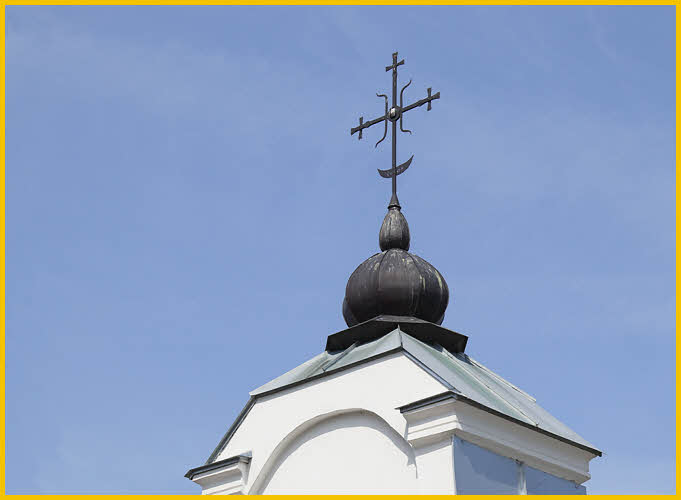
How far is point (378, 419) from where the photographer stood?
47.9 feet

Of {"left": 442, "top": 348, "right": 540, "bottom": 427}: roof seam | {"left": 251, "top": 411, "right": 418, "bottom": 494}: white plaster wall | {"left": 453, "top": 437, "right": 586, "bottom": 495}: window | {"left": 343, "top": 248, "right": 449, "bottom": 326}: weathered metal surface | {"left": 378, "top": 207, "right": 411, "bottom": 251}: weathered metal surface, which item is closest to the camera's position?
{"left": 453, "top": 437, "right": 586, "bottom": 495}: window

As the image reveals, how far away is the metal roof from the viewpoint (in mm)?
14609

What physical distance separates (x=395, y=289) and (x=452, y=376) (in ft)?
5.84

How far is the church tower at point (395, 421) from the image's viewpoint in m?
13.9

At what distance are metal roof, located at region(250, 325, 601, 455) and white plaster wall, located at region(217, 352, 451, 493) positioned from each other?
0.11 metres

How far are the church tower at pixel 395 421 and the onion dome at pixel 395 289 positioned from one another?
2 centimetres

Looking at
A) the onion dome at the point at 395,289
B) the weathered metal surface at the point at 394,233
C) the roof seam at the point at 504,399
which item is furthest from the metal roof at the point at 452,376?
the weathered metal surface at the point at 394,233

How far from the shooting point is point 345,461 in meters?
14.6

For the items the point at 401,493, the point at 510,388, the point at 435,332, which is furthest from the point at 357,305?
the point at 401,493

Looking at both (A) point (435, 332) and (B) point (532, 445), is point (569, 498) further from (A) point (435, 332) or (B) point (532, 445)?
(A) point (435, 332)

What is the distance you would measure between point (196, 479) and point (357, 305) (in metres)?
2.86

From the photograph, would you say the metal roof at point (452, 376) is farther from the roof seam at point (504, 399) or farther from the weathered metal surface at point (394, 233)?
the weathered metal surface at point (394, 233)

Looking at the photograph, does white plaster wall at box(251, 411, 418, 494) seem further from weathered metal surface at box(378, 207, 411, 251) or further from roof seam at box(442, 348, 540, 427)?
weathered metal surface at box(378, 207, 411, 251)

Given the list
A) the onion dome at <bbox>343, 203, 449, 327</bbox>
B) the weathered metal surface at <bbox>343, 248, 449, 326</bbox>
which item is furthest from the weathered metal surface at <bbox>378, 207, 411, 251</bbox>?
the weathered metal surface at <bbox>343, 248, 449, 326</bbox>
